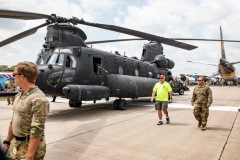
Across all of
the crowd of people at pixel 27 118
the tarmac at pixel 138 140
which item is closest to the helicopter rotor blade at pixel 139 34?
the tarmac at pixel 138 140

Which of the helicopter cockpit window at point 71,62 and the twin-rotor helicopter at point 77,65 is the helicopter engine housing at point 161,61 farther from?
the helicopter cockpit window at point 71,62

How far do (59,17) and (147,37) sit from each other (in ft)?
12.7

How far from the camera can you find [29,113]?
2.66 metres

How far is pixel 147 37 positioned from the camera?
1091cm

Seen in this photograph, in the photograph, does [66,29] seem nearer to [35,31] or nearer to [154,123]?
[35,31]

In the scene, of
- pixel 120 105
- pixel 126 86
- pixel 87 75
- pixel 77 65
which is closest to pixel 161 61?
pixel 126 86

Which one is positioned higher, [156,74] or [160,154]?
[156,74]

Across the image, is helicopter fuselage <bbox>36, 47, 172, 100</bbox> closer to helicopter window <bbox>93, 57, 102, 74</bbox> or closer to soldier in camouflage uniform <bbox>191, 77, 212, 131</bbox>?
helicopter window <bbox>93, 57, 102, 74</bbox>

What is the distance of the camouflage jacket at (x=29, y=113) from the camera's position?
2.58m

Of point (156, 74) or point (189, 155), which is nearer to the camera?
point (189, 155)

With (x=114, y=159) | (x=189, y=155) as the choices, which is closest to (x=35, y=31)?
(x=114, y=159)

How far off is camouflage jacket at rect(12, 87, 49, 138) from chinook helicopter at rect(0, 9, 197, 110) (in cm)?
519

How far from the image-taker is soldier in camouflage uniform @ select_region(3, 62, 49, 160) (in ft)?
8.49

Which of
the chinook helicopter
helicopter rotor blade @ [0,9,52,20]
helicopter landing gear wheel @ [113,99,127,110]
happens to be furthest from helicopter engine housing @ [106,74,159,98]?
helicopter rotor blade @ [0,9,52,20]
